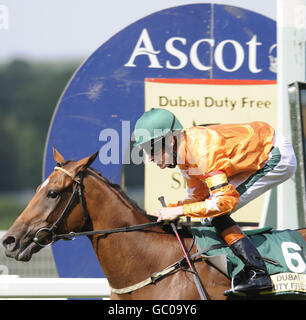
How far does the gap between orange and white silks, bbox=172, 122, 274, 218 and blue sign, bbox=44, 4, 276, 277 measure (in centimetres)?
129

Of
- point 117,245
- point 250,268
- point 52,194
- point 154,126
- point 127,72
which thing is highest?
point 127,72

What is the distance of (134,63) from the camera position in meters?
4.36

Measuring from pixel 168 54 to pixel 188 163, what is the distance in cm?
165

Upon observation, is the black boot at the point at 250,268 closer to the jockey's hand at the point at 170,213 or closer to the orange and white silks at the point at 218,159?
the orange and white silks at the point at 218,159

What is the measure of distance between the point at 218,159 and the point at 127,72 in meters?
1.73

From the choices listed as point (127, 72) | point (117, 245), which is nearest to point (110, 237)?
point (117, 245)

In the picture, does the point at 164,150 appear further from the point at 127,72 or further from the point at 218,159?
the point at 127,72

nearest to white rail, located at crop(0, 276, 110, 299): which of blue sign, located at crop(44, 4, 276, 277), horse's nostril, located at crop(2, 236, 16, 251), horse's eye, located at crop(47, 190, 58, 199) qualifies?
blue sign, located at crop(44, 4, 276, 277)

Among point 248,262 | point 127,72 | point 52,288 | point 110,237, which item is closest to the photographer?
point 248,262

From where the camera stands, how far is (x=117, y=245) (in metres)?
2.94

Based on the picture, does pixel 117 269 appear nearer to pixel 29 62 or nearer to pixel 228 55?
pixel 228 55

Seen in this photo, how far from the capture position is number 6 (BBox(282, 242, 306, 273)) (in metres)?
2.98

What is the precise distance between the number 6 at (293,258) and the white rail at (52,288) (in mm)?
1307

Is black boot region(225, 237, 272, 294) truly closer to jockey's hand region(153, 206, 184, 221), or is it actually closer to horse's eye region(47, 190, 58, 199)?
jockey's hand region(153, 206, 184, 221)
